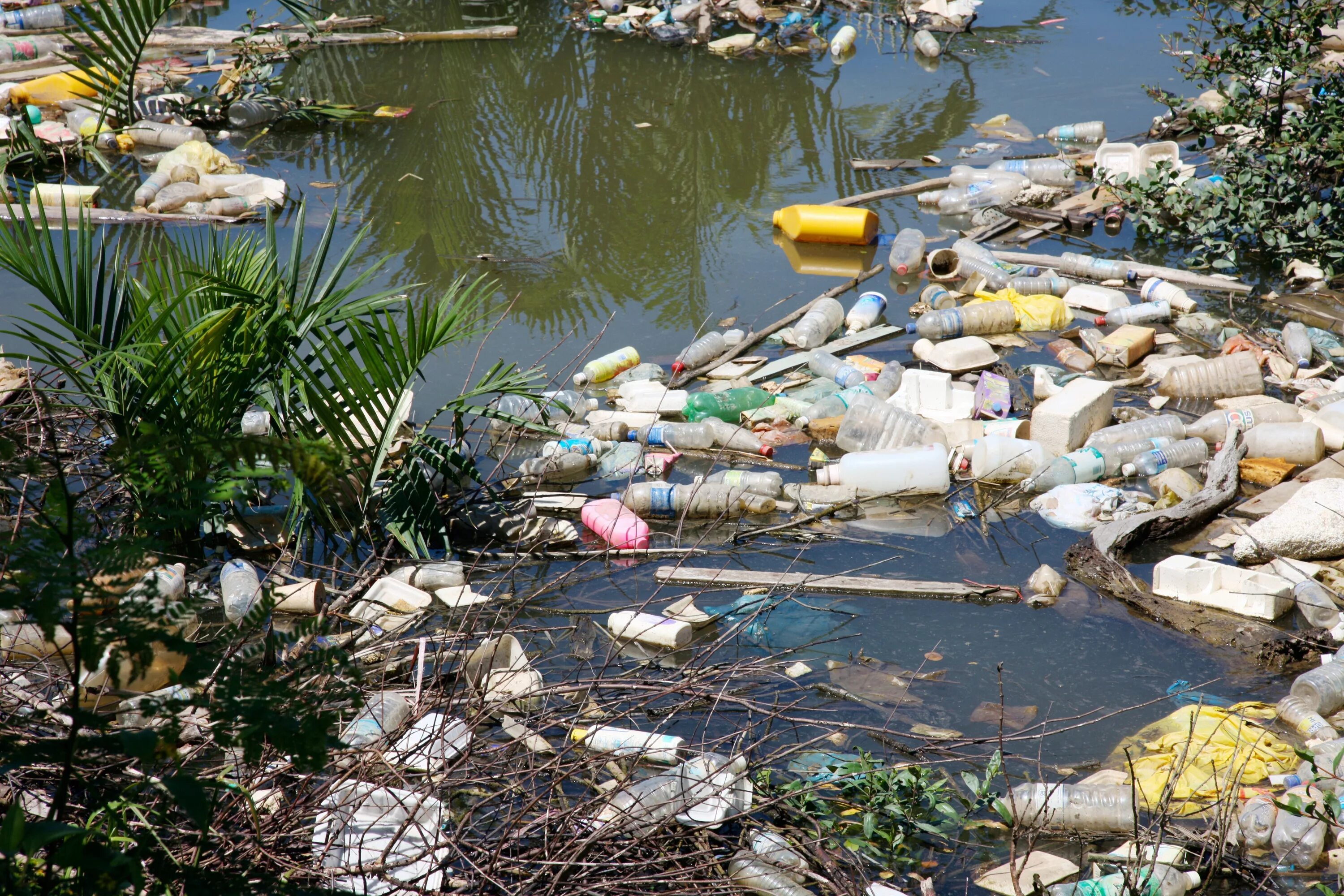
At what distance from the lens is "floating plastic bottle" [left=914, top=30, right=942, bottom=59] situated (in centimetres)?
1080

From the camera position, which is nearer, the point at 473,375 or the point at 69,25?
the point at 473,375

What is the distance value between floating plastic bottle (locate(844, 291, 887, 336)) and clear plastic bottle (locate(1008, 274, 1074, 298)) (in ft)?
2.86

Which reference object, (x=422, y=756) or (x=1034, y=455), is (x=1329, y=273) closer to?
(x=1034, y=455)

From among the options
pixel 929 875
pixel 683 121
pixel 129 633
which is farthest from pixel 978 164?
pixel 129 633

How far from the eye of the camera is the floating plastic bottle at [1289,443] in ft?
14.5

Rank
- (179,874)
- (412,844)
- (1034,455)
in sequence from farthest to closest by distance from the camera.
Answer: (1034,455) < (412,844) < (179,874)

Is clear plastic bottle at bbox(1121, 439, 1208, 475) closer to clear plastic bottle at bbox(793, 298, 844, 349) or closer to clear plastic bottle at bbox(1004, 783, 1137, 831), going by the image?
clear plastic bottle at bbox(793, 298, 844, 349)

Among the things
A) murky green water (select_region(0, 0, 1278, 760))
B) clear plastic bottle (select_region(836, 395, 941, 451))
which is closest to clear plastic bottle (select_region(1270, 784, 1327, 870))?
murky green water (select_region(0, 0, 1278, 760))

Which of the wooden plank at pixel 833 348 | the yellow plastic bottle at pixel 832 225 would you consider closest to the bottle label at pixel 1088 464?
the wooden plank at pixel 833 348

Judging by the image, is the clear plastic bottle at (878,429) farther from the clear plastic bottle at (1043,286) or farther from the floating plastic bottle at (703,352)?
the clear plastic bottle at (1043,286)

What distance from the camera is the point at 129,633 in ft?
→ 4.29

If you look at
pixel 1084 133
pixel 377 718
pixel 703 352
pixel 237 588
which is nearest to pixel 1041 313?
pixel 703 352

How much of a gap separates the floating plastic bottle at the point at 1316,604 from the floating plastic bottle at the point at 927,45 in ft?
27.9

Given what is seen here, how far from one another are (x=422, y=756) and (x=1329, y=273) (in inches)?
231
